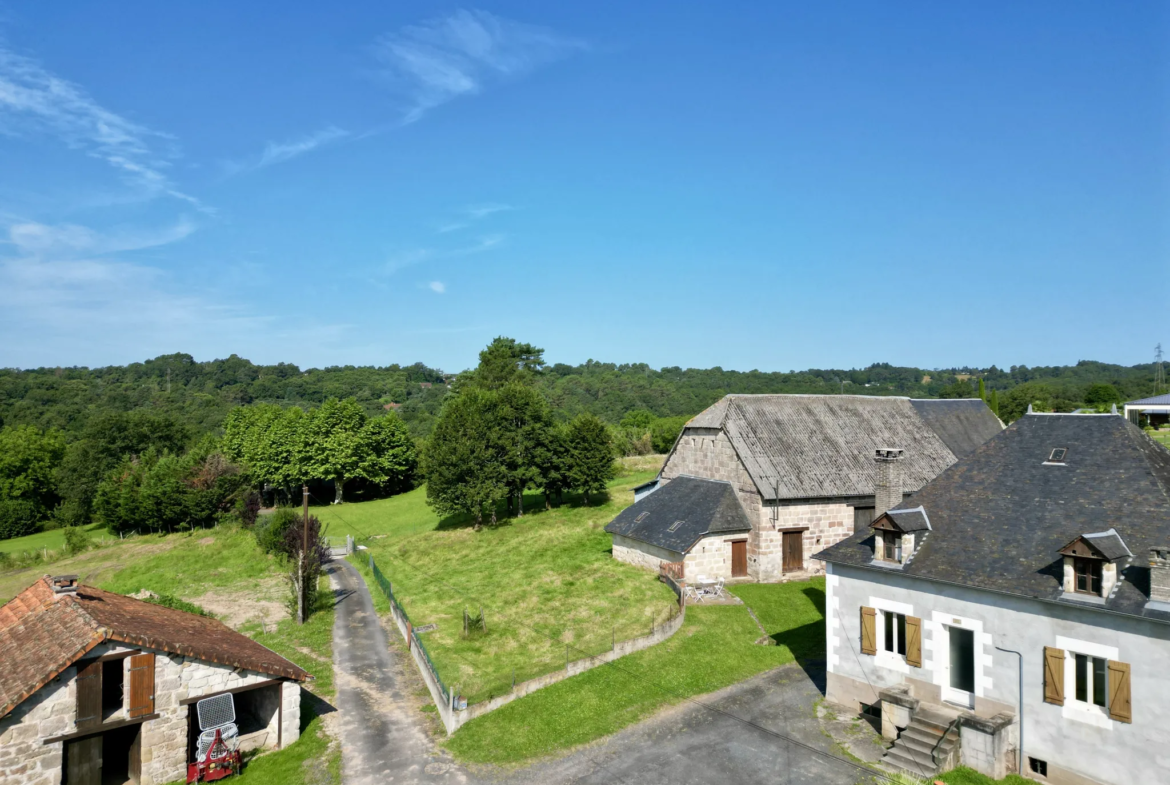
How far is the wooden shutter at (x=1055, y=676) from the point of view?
14.8 metres

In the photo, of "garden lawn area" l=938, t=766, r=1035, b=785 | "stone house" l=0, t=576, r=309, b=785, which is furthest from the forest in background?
"garden lawn area" l=938, t=766, r=1035, b=785

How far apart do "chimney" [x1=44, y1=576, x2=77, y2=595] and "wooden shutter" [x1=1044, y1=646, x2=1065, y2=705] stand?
26.0 m

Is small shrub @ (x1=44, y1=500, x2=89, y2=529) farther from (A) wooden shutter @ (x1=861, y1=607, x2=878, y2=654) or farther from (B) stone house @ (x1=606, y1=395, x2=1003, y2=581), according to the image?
(A) wooden shutter @ (x1=861, y1=607, x2=878, y2=654)

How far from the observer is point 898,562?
18.3m

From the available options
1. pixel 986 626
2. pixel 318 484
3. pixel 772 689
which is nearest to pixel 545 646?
pixel 772 689

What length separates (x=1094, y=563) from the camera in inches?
573

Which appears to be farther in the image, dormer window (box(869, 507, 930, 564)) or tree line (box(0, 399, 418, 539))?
tree line (box(0, 399, 418, 539))

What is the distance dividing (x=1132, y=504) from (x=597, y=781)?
14110mm

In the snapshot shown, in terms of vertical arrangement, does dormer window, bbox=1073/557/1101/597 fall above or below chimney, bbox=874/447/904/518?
below

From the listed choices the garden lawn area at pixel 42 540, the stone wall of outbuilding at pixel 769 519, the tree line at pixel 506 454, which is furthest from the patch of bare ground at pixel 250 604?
the garden lawn area at pixel 42 540

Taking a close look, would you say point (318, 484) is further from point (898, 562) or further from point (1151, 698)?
point (1151, 698)

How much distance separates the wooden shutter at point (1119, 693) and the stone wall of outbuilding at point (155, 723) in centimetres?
2033

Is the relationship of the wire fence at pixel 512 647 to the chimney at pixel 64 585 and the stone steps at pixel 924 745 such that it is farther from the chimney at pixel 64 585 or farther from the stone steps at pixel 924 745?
the chimney at pixel 64 585

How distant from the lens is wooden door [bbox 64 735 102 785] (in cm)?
1689
